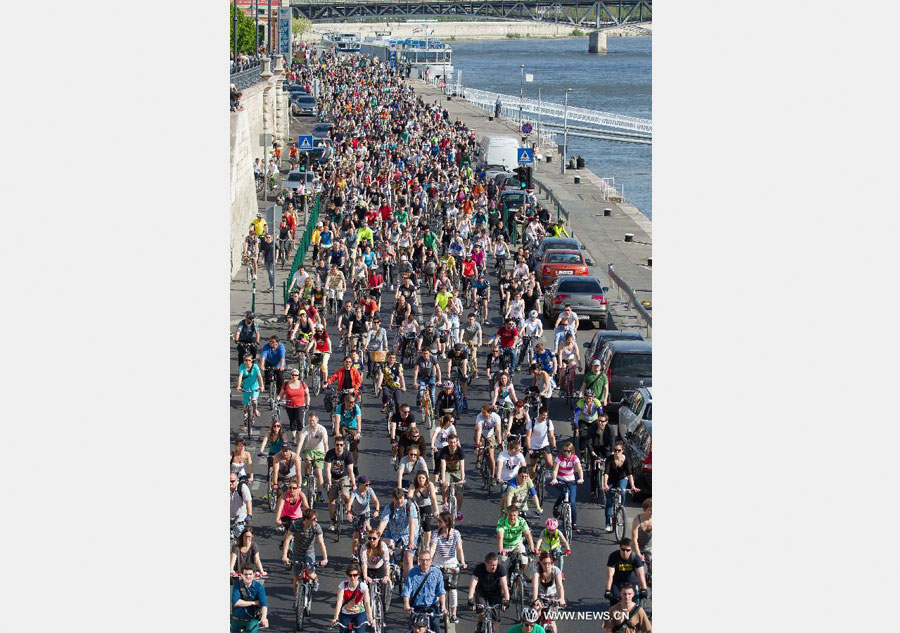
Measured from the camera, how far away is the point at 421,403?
24.5m

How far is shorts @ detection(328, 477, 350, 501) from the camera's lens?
19609 mm

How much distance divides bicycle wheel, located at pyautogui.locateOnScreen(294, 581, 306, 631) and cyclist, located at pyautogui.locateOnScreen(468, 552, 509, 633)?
1.76 meters

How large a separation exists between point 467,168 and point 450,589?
3941 centimetres

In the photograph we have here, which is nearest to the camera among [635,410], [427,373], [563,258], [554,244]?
[635,410]

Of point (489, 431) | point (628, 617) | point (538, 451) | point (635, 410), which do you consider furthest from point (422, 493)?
point (635, 410)

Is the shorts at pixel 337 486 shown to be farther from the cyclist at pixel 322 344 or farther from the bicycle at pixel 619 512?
the cyclist at pixel 322 344

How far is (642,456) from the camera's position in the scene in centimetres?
2134

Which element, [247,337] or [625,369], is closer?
[625,369]

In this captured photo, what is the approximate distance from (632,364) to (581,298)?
7898 mm

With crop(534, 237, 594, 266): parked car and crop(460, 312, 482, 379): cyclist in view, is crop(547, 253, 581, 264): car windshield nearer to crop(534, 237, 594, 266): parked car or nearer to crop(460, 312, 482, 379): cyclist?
crop(534, 237, 594, 266): parked car

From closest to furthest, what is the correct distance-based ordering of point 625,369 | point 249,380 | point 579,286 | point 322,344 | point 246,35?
point 249,380
point 625,369
point 322,344
point 579,286
point 246,35

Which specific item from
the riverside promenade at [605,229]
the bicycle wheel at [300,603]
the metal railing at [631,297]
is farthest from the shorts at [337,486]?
the metal railing at [631,297]

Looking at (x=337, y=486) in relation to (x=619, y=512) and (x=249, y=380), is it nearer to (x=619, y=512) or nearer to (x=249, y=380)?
(x=619, y=512)

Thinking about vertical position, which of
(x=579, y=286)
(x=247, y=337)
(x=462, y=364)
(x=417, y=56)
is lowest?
(x=462, y=364)
